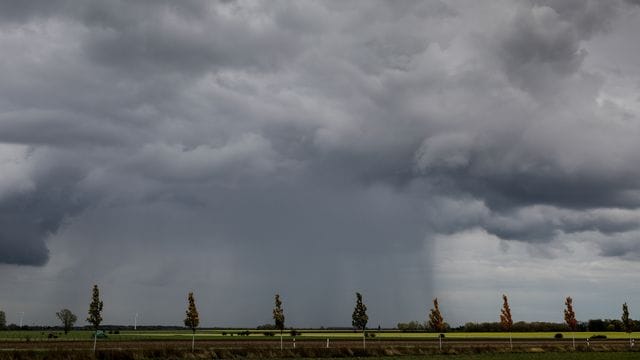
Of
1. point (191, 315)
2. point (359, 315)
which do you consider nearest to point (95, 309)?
point (191, 315)

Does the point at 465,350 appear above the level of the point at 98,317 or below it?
below

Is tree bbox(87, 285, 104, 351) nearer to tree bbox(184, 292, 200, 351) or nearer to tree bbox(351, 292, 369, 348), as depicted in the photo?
tree bbox(184, 292, 200, 351)

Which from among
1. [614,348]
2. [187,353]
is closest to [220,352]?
[187,353]

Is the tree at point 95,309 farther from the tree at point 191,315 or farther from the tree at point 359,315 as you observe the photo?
the tree at point 359,315

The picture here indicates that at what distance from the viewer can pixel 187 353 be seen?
6719 cm

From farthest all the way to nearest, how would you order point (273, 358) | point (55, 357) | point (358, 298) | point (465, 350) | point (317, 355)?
1. point (358, 298)
2. point (465, 350)
3. point (317, 355)
4. point (273, 358)
5. point (55, 357)

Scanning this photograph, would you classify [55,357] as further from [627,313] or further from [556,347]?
[627,313]

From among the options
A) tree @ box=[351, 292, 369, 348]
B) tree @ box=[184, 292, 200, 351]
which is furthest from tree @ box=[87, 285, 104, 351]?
tree @ box=[351, 292, 369, 348]

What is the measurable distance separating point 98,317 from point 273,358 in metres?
38.0

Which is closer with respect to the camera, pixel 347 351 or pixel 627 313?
pixel 347 351

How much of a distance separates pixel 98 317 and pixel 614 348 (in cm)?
8228

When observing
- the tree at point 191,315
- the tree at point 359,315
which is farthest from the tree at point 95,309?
the tree at point 359,315

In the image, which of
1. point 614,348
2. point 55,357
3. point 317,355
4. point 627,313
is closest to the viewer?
point 55,357

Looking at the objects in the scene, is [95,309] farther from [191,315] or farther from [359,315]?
[359,315]
